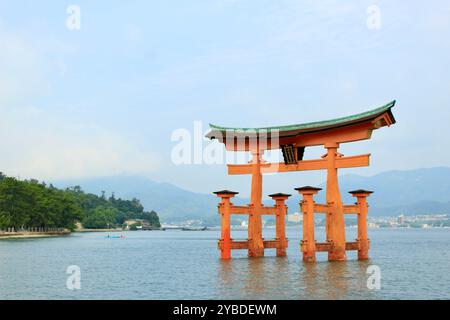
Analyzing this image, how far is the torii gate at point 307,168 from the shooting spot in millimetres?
32188

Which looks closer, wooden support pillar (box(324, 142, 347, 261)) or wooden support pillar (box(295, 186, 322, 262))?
wooden support pillar (box(295, 186, 322, 262))

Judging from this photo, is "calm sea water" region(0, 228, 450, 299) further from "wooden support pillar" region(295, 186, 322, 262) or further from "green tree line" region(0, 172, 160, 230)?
"green tree line" region(0, 172, 160, 230)

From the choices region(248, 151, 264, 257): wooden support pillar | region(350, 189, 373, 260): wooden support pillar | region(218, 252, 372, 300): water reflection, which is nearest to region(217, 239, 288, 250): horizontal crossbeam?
region(248, 151, 264, 257): wooden support pillar

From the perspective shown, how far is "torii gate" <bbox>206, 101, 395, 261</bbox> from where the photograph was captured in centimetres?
3219

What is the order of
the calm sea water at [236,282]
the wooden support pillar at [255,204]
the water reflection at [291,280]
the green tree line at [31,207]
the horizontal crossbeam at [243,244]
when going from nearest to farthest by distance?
the water reflection at [291,280], the calm sea water at [236,282], the horizontal crossbeam at [243,244], the wooden support pillar at [255,204], the green tree line at [31,207]

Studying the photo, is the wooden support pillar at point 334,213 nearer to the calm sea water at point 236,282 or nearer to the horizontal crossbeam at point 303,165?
the horizontal crossbeam at point 303,165

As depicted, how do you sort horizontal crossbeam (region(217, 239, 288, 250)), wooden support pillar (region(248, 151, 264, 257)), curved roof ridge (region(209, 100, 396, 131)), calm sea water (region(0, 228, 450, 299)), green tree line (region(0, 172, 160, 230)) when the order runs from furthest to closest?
green tree line (region(0, 172, 160, 230)) < wooden support pillar (region(248, 151, 264, 257)) < horizontal crossbeam (region(217, 239, 288, 250)) < curved roof ridge (region(209, 100, 396, 131)) < calm sea water (region(0, 228, 450, 299))

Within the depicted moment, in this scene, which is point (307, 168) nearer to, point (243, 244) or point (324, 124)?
point (324, 124)

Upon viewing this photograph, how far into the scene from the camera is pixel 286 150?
3647 centimetres

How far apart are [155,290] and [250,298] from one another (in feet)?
18.1

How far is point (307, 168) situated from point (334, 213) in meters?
3.65

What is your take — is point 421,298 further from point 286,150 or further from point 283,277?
point 286,150

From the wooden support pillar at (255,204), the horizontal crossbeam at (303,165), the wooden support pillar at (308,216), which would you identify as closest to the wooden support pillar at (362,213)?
the horizontal crossbeam at (303,165)


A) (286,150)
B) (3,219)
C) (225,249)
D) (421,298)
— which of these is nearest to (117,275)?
(225,249)
